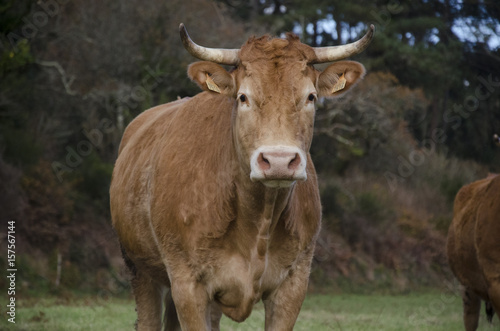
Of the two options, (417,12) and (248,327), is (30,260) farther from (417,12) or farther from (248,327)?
(417,12)

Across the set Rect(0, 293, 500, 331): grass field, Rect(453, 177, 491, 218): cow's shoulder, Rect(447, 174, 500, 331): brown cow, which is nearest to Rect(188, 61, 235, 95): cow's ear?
Rect(447, 174, 500, 331): brown cow

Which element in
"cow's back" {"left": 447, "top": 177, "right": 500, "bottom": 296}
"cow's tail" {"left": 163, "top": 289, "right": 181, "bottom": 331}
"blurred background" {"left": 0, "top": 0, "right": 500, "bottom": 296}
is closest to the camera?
"cow's tail" {"left": 163, "top": 289, "right": 181, "bottom": 331}

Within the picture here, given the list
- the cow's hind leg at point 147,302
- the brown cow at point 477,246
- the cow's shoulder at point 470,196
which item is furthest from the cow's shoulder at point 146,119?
the cow's shoulder at point 470,196

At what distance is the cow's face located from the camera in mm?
4691

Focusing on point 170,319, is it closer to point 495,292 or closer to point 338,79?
point 338,79

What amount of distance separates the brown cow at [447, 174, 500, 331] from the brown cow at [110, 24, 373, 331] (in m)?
3.54

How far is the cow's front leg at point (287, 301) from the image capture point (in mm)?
5523

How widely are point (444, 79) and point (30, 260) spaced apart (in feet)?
59.4

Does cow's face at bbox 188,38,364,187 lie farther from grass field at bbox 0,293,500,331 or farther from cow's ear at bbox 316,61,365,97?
grass field at bbox 0,293,500,331

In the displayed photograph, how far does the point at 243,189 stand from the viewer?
17.7 feet

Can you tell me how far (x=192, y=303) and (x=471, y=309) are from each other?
6789 millimetres

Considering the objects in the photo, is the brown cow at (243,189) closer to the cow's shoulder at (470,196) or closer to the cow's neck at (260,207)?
the cow's neck at (260,207)

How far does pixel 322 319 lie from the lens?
14.1m

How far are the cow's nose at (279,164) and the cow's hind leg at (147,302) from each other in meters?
2.82
